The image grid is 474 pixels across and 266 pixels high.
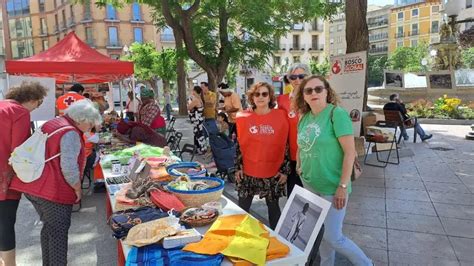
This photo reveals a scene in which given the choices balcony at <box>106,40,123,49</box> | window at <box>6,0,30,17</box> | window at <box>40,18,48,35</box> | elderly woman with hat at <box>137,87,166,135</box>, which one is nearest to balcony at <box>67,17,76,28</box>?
balcony at <box>106,40,123,49</box>

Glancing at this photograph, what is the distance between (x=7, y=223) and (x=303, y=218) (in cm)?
227

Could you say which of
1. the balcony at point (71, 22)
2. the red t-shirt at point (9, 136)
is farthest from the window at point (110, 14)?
the red t-shirt at point (9, 136)

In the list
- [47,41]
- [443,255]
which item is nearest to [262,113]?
[443,255]

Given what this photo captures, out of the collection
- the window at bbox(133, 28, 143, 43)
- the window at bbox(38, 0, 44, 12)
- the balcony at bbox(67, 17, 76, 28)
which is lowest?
the window at bbox(133, 28, 143, 43)

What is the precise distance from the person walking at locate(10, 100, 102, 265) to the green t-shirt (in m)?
1.55

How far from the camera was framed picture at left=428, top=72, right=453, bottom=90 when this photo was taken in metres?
15.3

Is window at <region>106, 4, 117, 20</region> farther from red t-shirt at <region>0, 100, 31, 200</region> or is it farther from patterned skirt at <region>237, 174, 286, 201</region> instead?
patterned skirt at <region>237, 174, 286, 201</region>

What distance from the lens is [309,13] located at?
12602mm

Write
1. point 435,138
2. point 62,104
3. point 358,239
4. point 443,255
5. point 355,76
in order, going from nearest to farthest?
point 443,255
point 358,239
point 62,104
point 355,76
point 435,138

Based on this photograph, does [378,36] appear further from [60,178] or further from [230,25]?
[60,178]

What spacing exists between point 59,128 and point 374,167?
18.4ft

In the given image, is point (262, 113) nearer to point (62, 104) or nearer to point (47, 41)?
point (62, 104)

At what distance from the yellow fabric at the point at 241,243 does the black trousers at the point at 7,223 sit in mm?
1795

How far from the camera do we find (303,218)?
2338 millimetres
